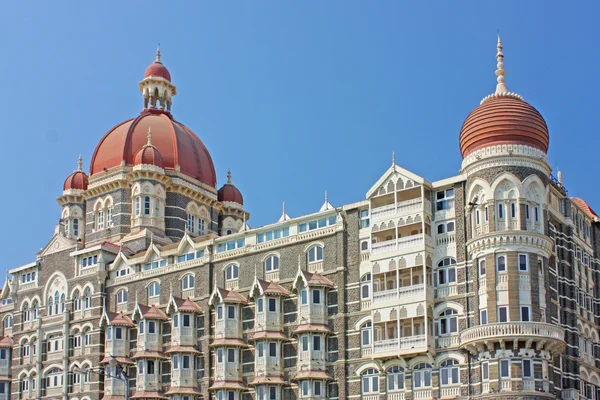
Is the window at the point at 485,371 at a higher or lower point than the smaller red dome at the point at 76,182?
lower

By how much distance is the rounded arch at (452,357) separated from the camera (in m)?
61.8

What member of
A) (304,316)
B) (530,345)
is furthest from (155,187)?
(530,345)

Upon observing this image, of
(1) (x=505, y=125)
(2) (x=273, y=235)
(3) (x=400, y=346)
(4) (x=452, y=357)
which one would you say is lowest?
(4) (x=452, y=357)

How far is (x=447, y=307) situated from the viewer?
6350cm

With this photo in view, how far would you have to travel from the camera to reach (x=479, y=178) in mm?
63344

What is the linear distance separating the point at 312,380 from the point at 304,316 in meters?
4.24

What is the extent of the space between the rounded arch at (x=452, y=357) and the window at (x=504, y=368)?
2.84 metres

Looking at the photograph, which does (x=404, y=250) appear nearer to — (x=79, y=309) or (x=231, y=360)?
(x=231, y=360)

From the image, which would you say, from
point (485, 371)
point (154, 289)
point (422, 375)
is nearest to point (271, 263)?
point (154, 289)

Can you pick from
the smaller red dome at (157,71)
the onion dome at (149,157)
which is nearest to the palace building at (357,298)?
the onion dome at (149,157)

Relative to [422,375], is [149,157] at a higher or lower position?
higher

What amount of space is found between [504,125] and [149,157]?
117ft

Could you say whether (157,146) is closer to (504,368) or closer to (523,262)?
(523,262)

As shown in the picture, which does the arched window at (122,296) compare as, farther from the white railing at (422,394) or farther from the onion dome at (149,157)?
the white railing at (422,394)
